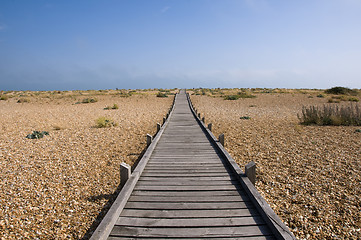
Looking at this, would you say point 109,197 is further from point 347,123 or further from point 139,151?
point 347,123

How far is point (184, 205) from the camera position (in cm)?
380

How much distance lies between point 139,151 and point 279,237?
19.5 feet

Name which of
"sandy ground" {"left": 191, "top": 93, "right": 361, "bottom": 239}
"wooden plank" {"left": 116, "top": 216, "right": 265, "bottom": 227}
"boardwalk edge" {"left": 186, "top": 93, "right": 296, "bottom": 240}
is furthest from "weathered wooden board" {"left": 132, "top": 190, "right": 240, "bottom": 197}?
"sandy ground" {"left": 191, "top": 93, "right": 361, "bottom": 239}

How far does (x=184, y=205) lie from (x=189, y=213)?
0.78ft

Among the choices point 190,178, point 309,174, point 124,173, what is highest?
point 124,173

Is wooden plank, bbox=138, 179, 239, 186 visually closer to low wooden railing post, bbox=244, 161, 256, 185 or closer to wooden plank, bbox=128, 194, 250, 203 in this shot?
low wooden railing post, bbox=244, 161, 256, 185

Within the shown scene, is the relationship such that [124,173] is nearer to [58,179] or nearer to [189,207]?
[189,207]

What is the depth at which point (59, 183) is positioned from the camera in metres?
5.46

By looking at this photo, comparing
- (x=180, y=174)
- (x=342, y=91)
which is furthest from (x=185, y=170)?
(x=342, y=91)

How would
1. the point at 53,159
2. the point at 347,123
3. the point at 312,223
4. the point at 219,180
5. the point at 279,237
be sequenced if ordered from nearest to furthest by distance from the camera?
the point at 279,237 → the point at 312,223 → the point at 219,180 → the point at 53,159 → the point at 347,123

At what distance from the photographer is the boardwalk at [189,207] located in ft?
10.3

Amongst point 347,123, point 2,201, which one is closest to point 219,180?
point 2,201

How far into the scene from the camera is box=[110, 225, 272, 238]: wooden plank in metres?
3.11

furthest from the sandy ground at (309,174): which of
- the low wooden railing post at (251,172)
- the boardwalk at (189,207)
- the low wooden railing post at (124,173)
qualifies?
the low wooden railing post at (124,173)
